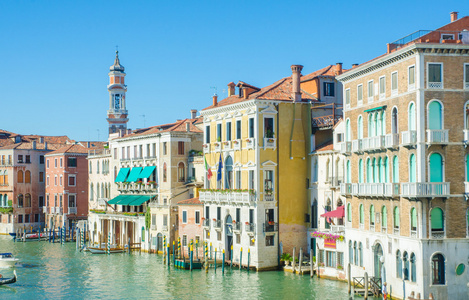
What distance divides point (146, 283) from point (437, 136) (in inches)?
736

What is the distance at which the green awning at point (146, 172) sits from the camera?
190 ft

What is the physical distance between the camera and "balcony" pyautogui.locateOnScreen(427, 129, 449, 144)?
29.5m

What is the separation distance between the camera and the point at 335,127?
4084cm

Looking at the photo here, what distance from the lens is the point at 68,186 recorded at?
75.2m

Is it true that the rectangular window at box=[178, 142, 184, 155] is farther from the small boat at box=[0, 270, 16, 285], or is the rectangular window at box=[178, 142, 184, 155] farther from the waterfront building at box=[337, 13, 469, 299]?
the waterfront building at box=[337, 13, 469, 299]

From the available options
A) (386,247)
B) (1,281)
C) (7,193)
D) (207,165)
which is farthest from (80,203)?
(386,247)

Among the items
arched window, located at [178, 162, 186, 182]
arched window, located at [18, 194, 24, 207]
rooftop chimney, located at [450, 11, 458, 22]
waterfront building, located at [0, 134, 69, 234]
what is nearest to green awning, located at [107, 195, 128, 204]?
arched window, located at [178, 162, 186, 182]

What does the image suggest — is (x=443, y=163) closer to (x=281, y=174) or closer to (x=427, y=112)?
(x=427, y=112)

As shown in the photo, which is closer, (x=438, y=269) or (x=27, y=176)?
(x=438, y=269)

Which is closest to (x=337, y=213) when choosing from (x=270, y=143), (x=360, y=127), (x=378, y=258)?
(x=360, y=127)

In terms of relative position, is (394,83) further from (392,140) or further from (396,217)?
(396,217)

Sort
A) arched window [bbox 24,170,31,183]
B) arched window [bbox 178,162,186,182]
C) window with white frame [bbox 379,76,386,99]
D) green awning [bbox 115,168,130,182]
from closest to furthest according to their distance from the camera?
window with white frame [bbox 379,76,386,99]
arched window [bbox 178,162,186,182]
green awning [bbox 115,168,130,182]
arched window [bbox 24,170,31,183]

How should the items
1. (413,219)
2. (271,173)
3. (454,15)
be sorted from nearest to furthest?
1. (413,219)
2. (454,15)
3. (271,173)

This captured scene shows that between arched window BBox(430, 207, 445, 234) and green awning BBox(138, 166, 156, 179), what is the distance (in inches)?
1236
